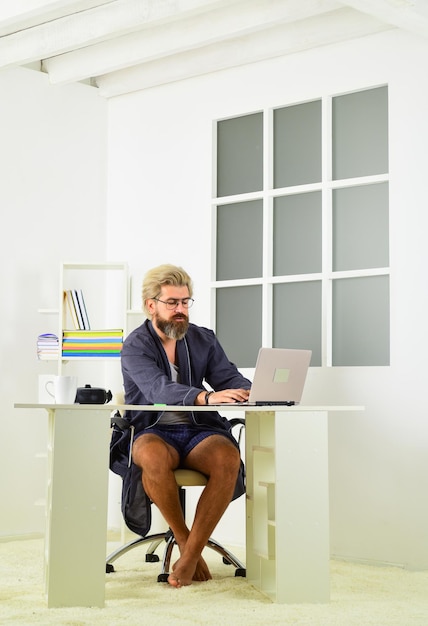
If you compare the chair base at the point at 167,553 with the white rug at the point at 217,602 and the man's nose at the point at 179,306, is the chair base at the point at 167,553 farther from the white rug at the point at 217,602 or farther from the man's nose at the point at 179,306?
the man's nose at the point at 179,306

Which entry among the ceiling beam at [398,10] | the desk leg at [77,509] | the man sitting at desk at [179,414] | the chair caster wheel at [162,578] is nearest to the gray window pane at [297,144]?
the ceiling beam at [398,10]

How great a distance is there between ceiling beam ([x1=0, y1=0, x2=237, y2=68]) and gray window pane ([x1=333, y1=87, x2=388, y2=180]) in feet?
2.92

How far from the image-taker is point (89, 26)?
17.3ft

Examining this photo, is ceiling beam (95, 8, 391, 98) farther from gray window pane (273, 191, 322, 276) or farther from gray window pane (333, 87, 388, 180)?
gray window pane (273, 191, 322, 276)

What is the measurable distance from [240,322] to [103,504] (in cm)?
219

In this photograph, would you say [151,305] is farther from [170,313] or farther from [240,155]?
[240,155]

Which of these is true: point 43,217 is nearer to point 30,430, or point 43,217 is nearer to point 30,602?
point 30,430

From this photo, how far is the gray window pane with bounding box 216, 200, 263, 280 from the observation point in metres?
5.58

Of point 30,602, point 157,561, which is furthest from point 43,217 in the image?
point 30,602

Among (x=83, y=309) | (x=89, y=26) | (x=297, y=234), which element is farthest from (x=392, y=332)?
(x=89, y=26)

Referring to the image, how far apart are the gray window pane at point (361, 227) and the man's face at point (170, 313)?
1.09 meters

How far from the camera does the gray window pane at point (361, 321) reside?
16.3 ft

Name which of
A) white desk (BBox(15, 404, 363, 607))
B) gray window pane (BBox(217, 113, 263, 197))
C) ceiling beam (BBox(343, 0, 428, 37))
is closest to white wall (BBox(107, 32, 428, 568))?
gray window pane (BBox(217, 113, 263, 197))

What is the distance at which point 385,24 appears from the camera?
4930mm
